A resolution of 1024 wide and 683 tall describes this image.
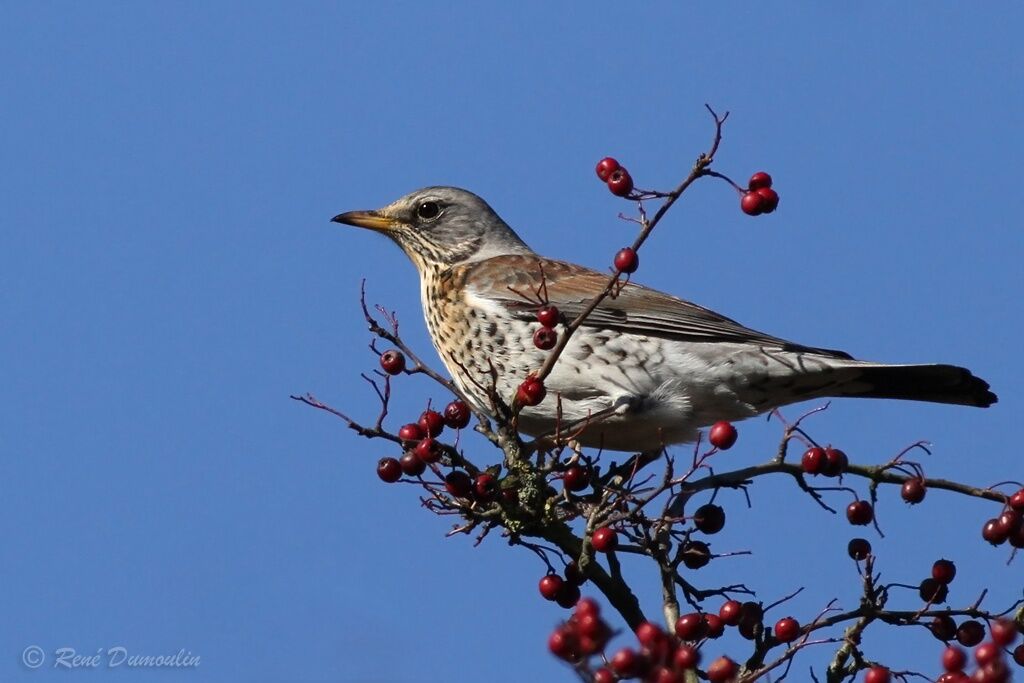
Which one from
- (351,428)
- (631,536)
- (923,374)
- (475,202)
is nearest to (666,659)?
(631,536)

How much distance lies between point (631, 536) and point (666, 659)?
4.46 ft

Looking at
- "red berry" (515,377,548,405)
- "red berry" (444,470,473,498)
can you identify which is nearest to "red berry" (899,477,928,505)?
"red berry" (515,377,548,405)

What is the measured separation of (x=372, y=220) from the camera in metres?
7.96

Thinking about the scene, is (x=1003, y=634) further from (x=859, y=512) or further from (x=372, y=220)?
(x=372, y=220)

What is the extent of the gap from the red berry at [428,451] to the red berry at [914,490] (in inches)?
57.4

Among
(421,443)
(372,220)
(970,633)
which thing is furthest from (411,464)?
(372,220)

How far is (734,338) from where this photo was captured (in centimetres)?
649

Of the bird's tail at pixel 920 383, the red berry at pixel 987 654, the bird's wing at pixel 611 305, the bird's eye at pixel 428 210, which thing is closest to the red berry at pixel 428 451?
the bird's wing at pixel 611 305

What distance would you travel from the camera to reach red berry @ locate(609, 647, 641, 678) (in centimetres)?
299

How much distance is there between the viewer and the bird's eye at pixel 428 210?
8016mm

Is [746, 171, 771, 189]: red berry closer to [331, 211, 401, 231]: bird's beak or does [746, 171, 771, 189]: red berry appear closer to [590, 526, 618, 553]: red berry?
[590, 526, 618, 553]: red berry

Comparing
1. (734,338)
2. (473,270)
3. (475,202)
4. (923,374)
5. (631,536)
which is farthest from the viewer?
(475,202)

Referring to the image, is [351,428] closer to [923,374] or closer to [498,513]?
[498,513]

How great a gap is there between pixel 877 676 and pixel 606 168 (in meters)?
1.82
